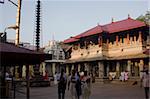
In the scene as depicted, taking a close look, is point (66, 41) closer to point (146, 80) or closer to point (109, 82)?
point (109, 82)

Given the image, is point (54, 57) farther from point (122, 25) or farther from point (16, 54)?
point (16, 54)

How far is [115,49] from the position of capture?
133ft

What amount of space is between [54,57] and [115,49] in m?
24.8

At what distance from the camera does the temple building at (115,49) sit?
36.4 metres

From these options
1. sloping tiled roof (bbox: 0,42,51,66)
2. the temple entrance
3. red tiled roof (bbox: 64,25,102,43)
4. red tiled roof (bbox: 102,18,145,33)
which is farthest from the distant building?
sloping tiled roof (bbox: 0,42,51,66)

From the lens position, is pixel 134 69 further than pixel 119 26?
No

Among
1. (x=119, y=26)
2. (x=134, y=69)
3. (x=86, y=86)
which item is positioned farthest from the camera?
(x=119, y=26)

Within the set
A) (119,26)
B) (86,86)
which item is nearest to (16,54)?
(86,86)

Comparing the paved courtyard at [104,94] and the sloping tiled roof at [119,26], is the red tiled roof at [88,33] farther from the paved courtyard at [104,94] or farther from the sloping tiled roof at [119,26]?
the paved courtyard at [104,94]

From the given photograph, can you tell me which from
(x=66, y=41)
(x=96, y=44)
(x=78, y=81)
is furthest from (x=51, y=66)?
(x=78, y=81)

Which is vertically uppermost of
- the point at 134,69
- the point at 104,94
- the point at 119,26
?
the point at 119,26

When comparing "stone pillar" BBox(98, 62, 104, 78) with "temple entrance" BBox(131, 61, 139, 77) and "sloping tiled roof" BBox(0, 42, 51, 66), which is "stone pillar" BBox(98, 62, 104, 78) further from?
"sloping tiled roof" BBox(0, 42, 51, 66)

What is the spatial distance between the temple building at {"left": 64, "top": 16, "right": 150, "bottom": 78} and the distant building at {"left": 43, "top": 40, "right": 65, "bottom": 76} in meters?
14.2

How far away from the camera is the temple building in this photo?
36394mm
